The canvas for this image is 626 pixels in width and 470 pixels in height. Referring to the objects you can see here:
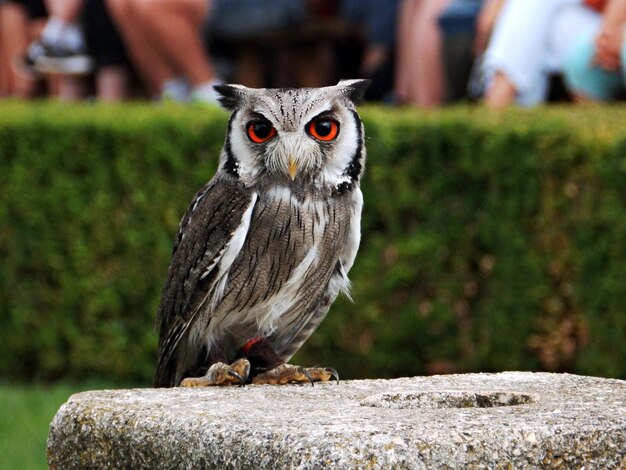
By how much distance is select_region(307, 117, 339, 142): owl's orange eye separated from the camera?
→ 3895 mm

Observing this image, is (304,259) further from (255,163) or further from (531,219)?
(531,219)

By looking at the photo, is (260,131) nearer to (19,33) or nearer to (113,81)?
(113,81)

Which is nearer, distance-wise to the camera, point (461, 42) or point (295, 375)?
point (295, 375)

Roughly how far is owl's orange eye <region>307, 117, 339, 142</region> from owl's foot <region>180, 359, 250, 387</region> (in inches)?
28.3

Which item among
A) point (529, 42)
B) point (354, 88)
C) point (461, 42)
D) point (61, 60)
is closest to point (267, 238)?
point (354, 88)

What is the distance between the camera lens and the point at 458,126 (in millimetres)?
7016

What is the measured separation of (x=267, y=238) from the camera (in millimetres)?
4086

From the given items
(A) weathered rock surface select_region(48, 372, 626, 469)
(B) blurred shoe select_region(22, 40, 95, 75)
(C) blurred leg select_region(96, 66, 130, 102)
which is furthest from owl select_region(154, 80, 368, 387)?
(B) blurred shoe select_region(22, 40, 95, 75)

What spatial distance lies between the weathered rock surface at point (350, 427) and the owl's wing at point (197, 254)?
0.64 meters

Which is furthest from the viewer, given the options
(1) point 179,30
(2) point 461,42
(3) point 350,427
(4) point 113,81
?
(4) point 113,81

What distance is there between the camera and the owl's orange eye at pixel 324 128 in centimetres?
389

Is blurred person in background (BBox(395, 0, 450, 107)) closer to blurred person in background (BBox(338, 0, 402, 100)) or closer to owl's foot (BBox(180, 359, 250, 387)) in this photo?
blurred person in background (BBox(338, 0, 402, 100))

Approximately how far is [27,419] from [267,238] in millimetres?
3498

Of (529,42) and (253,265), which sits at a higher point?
(529,42)
